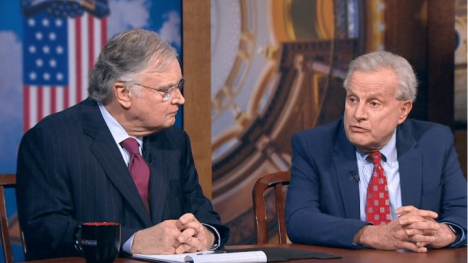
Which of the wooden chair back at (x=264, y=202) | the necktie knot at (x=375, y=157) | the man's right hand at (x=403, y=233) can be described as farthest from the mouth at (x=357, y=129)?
the man's right hand at (x=403, y=233)

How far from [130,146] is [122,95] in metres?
0.18

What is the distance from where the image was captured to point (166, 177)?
271 cm

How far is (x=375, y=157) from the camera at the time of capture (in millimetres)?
2896

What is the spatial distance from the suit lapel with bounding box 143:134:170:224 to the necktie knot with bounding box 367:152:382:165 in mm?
784

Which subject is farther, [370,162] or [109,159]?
[370,162]

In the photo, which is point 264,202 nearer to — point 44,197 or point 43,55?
point 44,197

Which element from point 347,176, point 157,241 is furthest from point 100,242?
point 347,176

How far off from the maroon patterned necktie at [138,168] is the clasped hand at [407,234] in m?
0.74

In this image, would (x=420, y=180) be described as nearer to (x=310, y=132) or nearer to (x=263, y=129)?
(x=310, y=132)

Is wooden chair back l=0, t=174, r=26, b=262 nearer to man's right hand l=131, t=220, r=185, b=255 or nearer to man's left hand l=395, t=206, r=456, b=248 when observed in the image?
man's right hand l=131, t=220, r=185, b=255

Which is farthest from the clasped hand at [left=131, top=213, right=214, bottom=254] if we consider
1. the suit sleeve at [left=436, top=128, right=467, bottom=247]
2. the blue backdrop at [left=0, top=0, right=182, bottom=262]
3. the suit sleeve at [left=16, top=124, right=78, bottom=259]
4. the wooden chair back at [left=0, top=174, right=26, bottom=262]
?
the blue backdrop at [left=0, top=0, right=182, bottom=262]

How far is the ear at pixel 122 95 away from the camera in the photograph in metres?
2.62

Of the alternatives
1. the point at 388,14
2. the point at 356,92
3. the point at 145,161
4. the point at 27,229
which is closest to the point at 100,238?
the point at 27,229

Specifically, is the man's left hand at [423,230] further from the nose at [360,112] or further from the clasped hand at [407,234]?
the nose at [360,112]
